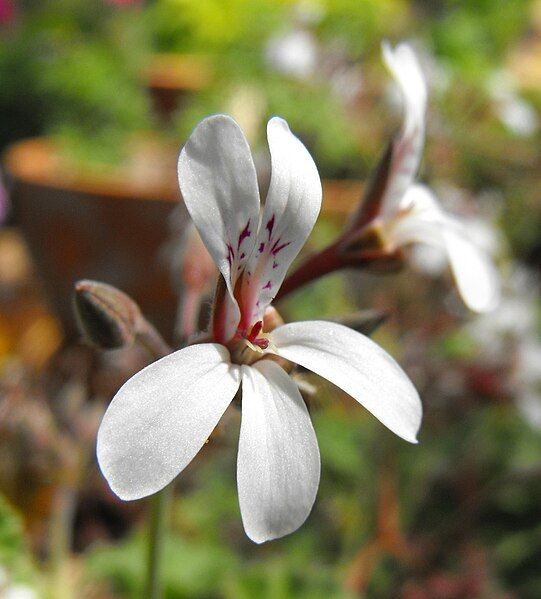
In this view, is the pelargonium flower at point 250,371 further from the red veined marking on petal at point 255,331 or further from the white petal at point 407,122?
the white petal at point 407,122

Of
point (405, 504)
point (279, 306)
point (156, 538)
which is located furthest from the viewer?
point (405, 504)

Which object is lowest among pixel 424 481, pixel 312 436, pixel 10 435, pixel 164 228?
pixel 424 481

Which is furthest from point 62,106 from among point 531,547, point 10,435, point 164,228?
point 531,547

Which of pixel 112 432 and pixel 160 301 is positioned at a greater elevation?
pixel 112 432

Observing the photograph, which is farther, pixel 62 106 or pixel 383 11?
pixel 383 11

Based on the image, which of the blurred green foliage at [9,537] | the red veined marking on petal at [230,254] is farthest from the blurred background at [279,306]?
the red veined marking on petal at [230,254]

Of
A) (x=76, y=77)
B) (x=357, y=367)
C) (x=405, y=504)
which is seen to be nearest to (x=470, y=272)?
(x=357, y=367)

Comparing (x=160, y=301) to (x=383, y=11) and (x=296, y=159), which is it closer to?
(x=296, y=159)

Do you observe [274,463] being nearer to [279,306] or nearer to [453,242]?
[453,242]
